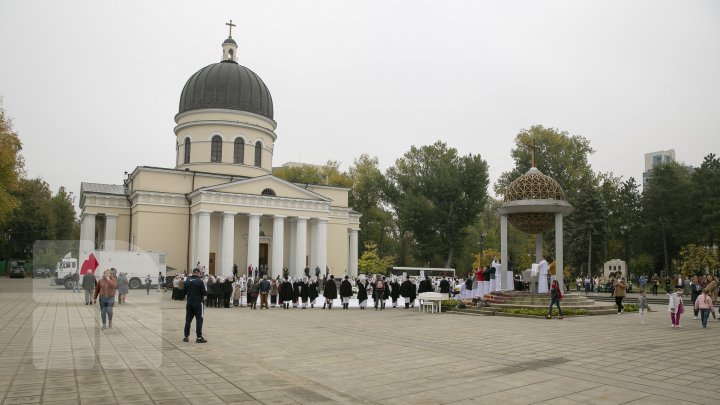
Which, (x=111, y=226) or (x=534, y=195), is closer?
(x=534, y=195)

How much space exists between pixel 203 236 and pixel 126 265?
708 centimetres

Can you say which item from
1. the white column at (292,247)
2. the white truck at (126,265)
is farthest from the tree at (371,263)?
the white truck at (126,265)

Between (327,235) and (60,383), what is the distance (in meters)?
43.7

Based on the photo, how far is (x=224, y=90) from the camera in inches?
1973

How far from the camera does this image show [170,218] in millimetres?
45000

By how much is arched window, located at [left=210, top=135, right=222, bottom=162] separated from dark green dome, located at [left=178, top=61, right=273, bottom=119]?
3.00 m

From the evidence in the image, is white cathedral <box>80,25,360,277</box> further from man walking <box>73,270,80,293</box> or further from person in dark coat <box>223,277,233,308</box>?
person in dark coat <box>223,277,233,308</box>

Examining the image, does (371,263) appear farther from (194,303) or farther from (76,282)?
(194,303)

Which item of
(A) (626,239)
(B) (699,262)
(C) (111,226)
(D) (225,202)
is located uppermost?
(D) (225,202)

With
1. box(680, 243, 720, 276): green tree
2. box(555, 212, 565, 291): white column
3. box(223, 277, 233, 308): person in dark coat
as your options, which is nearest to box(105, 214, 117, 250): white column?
box(223, 277, 233, 308): person in dark coat

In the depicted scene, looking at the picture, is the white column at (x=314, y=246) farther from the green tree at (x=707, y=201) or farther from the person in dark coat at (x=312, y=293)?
the green tree at (x=707, y=201)

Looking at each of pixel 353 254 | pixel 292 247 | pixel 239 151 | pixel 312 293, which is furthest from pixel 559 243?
pixel 239 151

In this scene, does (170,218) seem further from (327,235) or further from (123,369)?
(123,369)

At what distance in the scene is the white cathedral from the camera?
1719 inches
